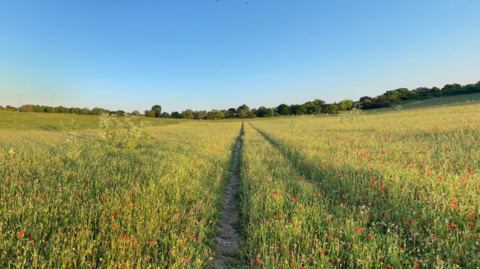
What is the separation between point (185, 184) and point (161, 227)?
2.29 m

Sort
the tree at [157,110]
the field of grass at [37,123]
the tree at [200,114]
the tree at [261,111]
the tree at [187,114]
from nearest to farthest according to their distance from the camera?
the field of grass at [37,123] → the tree at [187,114] → the tree at [157,110] → the tree at [200,114] → the tree at [261,111]

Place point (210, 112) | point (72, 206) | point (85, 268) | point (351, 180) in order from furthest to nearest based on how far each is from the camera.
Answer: point (210, 112)
point (351, 180)
point (72, 206)
point (85, 268)

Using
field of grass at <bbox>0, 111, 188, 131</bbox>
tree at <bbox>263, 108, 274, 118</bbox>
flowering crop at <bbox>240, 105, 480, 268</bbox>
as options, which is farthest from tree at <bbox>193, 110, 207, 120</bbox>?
flowering crop at <bbox>240, 105, 480, 268</bbox>

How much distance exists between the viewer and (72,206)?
3.87m

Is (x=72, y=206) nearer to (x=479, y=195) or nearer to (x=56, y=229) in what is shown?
(x=56, y=229)

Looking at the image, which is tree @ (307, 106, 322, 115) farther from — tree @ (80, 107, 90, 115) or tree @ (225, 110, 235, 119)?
tree @ (80, 107, 90, 115)

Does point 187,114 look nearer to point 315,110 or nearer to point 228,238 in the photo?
point 315,110

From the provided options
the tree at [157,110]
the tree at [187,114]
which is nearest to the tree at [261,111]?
the tree at [187,114]

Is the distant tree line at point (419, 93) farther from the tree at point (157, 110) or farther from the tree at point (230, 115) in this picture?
the tree at point (157, 110)

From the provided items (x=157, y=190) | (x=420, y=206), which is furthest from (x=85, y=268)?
(x=420, y=206)

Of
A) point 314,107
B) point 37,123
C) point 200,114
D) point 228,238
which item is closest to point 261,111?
point 314,107

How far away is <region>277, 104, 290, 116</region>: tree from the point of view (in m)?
132

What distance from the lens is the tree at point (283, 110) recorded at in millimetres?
131625

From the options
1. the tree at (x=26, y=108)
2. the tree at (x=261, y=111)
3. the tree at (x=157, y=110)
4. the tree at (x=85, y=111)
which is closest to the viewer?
the tree at (x=26, y=108)
